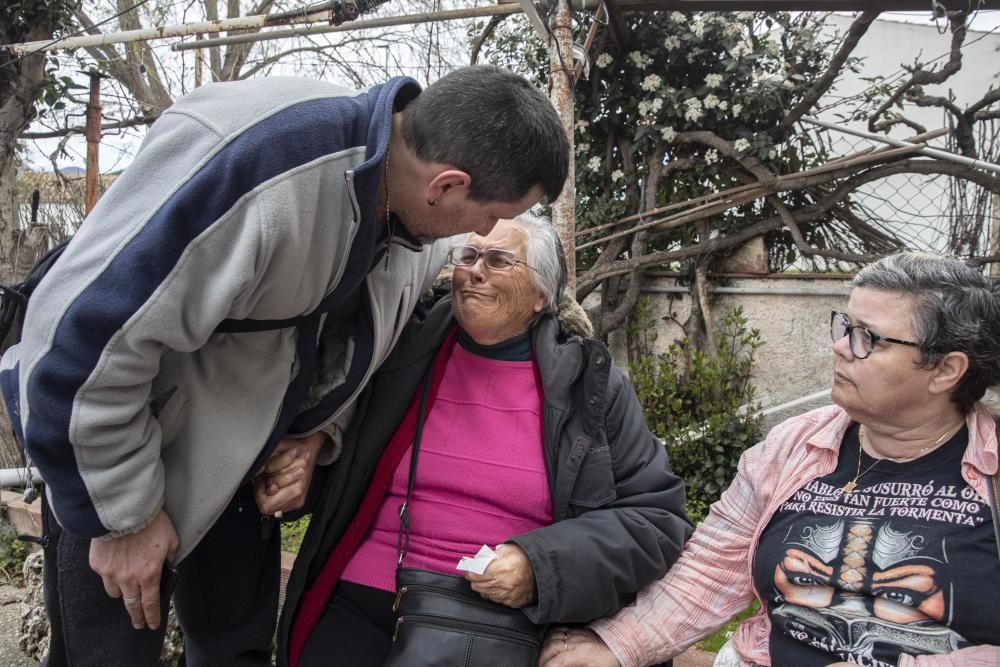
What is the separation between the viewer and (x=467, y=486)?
1.92 m

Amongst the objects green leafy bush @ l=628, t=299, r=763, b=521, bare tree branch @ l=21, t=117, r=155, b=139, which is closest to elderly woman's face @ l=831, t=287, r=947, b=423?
green leafy bush @ l=628, t=299, r=763, b=521

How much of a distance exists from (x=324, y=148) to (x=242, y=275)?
258 millimetres

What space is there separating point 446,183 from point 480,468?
0.84 meters

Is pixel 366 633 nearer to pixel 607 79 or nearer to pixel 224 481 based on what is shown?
pixel 224 481

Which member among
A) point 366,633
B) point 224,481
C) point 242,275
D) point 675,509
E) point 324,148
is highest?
point 324,148

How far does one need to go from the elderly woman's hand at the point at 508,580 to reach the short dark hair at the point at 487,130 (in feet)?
2.69

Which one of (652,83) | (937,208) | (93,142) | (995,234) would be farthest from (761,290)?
(93,142)

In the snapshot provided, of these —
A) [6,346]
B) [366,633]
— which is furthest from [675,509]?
[6,346]

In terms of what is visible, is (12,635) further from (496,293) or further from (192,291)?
(192,291)

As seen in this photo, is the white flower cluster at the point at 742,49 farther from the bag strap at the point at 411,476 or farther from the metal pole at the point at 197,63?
the metal pole at the point at 197,63

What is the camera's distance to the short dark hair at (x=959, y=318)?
5.39 feet

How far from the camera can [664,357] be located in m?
4.87

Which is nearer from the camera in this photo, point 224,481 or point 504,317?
point 224,481

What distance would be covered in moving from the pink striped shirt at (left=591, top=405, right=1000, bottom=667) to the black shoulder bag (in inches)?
8.9
